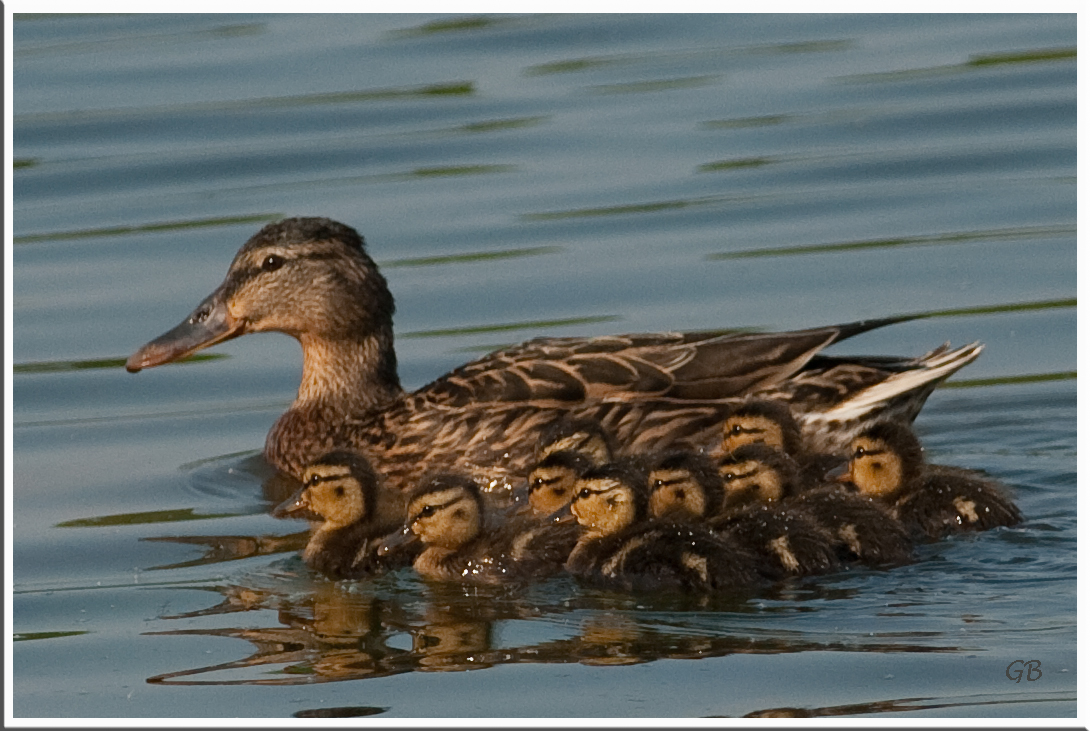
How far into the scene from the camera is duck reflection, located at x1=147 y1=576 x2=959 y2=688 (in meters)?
5.25

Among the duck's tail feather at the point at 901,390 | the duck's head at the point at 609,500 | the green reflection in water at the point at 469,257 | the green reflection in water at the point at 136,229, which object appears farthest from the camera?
the green reflection in water at the point at 136,229

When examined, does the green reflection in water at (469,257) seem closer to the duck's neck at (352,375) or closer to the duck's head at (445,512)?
the duck's neck at (352,375)

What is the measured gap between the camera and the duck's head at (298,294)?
25.0 feet

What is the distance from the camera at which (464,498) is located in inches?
241

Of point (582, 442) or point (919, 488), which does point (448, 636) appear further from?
point (919, 488)

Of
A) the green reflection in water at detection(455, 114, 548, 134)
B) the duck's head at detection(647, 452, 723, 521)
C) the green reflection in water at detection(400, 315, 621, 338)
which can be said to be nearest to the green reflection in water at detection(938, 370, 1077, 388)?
the green reflection in water at detection(400, 315, 621, 338)

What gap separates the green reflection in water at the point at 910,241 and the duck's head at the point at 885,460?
2937 millimetres

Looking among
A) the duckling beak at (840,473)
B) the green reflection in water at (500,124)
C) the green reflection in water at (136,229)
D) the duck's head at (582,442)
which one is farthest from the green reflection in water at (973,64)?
the duck's head at (582,442)

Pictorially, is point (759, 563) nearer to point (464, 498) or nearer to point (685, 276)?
point (464, 498)

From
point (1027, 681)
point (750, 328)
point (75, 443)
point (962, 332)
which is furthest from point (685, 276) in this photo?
point (1027, 681)

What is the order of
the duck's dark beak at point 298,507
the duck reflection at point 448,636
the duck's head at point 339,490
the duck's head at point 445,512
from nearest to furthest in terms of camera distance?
1. the duck reflection at point 448,636
2. the duck's head at point 445,512
3. the duck's head at point 339,490
4. the duck's dark beak at point 298,507

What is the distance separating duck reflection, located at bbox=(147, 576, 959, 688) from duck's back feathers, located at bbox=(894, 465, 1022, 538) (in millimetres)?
894

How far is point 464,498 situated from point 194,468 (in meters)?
1.56

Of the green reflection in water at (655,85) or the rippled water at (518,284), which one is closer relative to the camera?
the rippled water at (518,284)
